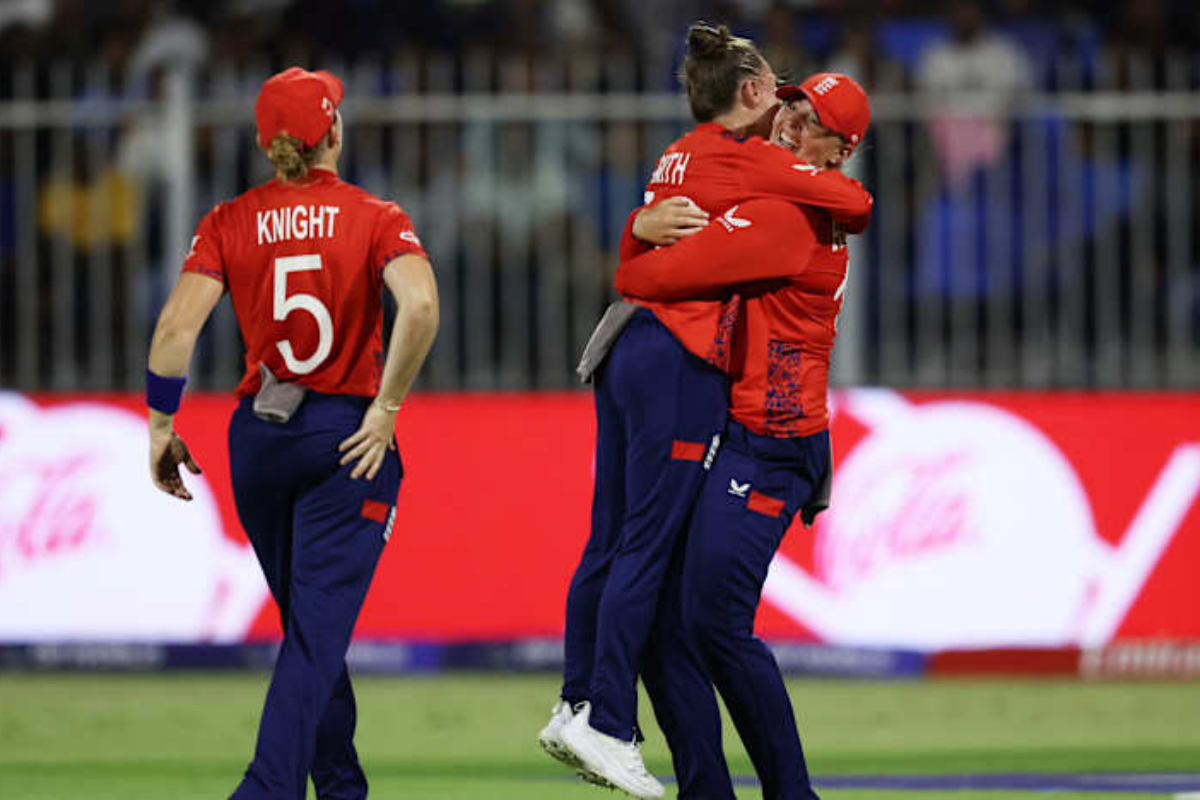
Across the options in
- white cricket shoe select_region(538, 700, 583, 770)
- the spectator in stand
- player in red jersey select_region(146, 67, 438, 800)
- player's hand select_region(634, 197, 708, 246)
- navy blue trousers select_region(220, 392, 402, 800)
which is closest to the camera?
navy blue trousers select_region(220, 392, 402, 800)

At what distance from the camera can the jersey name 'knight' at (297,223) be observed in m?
7.32

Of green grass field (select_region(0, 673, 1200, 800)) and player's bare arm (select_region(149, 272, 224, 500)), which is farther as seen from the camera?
green grass field (select_region(0, 673, 1200, 800))

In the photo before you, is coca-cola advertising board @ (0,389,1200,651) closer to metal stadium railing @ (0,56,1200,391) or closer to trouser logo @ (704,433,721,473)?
metal stadium railing @ (0,56,1200,391)

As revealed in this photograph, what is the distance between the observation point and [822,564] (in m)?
13.0

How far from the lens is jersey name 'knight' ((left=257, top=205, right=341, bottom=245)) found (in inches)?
288

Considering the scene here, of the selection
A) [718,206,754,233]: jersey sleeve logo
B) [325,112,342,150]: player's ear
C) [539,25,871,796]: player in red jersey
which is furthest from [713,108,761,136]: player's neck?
[325,112,342,150]: player's ear

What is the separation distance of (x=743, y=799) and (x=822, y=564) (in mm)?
4238

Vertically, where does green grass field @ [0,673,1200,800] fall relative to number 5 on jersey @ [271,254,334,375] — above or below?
below

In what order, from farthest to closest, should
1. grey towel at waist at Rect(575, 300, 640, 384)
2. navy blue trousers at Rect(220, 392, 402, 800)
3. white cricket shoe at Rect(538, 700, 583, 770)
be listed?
grey towel at waist at Rect(575, 300, 640, 384), white cricket shoe at Rect(538, 700, 583, 770), navy blue trousers at Rect(220, 392, 402, 800)

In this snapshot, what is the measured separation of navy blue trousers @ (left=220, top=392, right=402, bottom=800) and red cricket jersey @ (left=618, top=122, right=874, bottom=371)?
1.08m

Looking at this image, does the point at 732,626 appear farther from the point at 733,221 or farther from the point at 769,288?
the point at 733,221

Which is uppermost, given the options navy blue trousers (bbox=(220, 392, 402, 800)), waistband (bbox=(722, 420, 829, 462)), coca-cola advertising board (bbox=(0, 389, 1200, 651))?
waistband (bbox=(722, 420, 829, 462))

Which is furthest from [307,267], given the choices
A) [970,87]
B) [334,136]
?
[970,87]

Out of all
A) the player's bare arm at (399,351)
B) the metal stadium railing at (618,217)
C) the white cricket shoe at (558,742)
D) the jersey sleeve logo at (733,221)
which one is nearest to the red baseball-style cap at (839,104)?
the jersey sleeve logo at (733,221)
